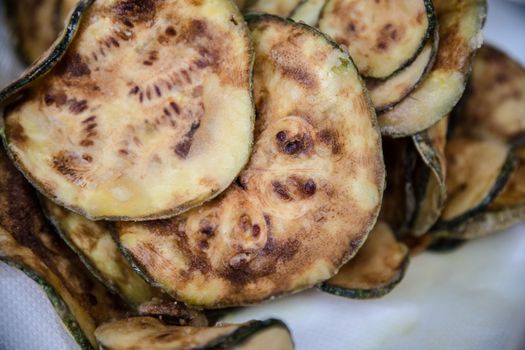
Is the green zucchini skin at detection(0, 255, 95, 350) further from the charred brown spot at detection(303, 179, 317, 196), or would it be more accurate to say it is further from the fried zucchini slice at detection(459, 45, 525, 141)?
the fried zucchini slice at detection(459, 45, 525, 141)

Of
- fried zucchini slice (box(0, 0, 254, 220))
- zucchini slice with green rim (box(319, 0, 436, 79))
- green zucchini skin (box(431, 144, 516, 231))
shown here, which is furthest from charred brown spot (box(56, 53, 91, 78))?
green zucchini skin (box(431, 144, 516, 231))

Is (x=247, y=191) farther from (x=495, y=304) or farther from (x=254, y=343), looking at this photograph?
(x=495, y=304)

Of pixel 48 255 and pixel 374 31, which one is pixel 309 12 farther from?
pixel 48 255

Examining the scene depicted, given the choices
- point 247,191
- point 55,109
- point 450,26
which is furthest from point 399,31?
point 55,109

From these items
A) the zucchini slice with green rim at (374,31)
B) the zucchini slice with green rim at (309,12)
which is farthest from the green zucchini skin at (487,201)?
the zucchini slice with green rim at (309,12)

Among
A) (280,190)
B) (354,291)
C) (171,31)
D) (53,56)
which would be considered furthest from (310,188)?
(53,56)

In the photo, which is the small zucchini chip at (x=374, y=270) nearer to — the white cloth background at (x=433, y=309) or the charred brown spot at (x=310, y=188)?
the white cloth background at (x=433, y=309)
